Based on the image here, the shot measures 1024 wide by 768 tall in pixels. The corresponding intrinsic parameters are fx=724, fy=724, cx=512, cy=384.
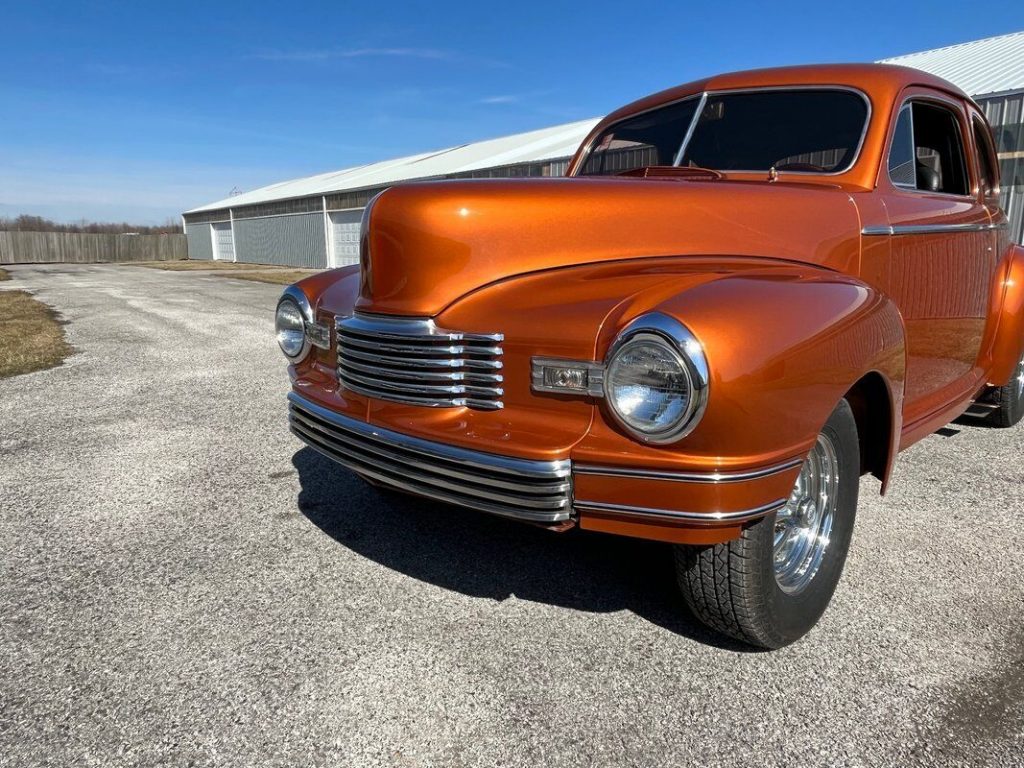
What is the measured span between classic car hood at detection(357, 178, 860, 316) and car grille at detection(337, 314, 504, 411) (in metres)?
0.08

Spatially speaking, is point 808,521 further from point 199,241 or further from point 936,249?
point 199,241

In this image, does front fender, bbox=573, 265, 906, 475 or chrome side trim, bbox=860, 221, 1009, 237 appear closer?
front fender, bbox=573, 265, 906, 475

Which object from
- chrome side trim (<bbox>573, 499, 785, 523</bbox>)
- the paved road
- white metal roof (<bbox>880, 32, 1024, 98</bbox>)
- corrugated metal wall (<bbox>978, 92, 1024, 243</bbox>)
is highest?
white metal roof (<bbox>880, 32, 1024, 98</bbox>)

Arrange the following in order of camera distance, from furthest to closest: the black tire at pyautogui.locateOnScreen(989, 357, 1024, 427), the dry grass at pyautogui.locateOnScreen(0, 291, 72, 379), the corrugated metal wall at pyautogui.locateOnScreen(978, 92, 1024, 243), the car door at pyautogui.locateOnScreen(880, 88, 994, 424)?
1. the corrugated metal wall at pyautogui.locateOnScreen(978, 92, 1024, 243)
2. the dry grass at pyautogui.locateOnScreen(0, 291, 72, 379)
3. the black tire at pyautogui.locateOnScreen(989, 357, 1024, 427)
4. the car door at pyautogui.locateOnScreen(880, 88, 994, 424)

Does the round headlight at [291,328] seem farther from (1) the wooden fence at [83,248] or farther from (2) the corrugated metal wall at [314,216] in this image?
(1) the wooden fence at [83,248]

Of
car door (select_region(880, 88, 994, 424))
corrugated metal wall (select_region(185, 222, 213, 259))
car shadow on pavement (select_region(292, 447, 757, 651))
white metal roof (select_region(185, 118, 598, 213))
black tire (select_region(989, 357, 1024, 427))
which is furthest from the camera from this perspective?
corrugated metal wall (select_region(185, 222, 213, 259))

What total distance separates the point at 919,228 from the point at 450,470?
2.14 m

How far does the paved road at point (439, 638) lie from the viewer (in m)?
1.86

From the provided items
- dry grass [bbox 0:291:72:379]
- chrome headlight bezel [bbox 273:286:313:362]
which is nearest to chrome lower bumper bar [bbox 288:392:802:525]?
chrome headlight bezel [bbox 273:286:313:362]

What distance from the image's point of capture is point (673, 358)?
1804mm

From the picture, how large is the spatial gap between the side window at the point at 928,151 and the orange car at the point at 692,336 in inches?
0.9

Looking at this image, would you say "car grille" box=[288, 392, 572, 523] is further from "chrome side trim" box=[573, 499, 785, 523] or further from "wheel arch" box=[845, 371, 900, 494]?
"wheel arch" box=[845, 371, 900, 494]

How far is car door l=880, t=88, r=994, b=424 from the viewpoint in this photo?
9.33ft

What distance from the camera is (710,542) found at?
188 cm
